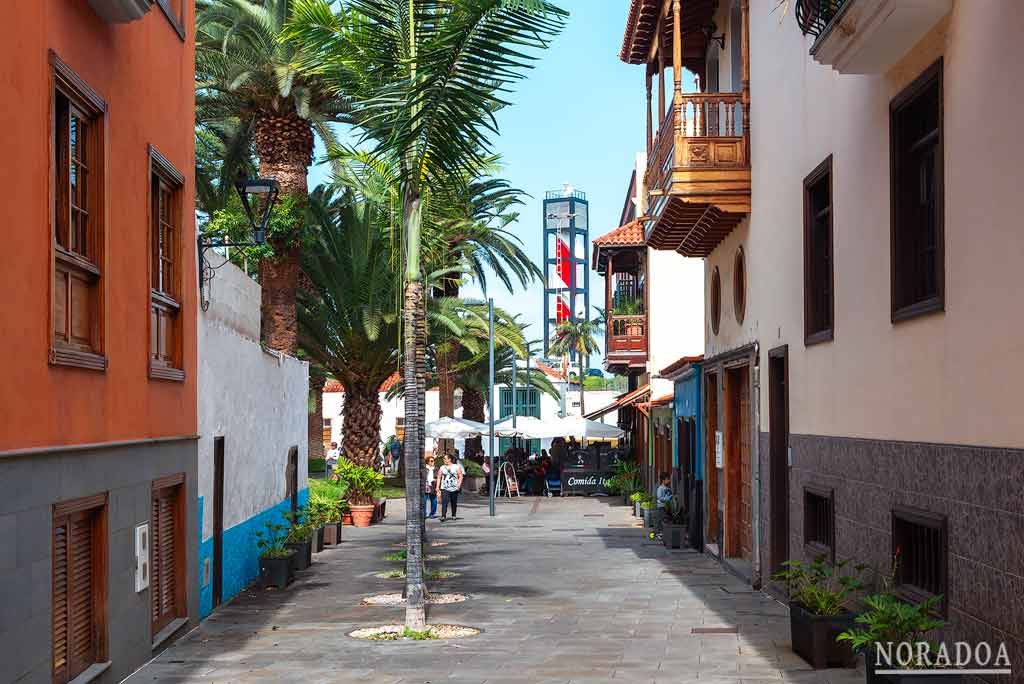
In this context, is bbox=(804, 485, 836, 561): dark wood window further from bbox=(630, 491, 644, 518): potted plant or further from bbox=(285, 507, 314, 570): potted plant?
bbox=(630, 491, 644, 518): potted plant

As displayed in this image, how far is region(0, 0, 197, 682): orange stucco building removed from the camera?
8422mm

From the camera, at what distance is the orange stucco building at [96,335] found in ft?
27.6

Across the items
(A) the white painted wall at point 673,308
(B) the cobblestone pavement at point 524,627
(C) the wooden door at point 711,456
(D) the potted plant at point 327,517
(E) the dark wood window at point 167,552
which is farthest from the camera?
(A) the white painted wall at point 673,308

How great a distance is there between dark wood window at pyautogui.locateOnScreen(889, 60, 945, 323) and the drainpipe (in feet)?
23.0

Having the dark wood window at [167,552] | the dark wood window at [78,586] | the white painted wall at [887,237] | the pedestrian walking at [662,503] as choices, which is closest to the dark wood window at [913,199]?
the white painted wall at [887,237]

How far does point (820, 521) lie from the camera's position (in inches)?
574

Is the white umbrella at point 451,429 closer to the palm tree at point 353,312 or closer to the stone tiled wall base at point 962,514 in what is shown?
the palm tree at point 353,312

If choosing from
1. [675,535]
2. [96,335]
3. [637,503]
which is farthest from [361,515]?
[96,335]

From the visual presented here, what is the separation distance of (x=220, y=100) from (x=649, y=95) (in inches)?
394

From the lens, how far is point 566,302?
11888cm

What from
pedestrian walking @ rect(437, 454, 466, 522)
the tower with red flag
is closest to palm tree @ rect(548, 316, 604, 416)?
the tower with red flag

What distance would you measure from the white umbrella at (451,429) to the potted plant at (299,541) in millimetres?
18848

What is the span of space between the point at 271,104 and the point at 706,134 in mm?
12381

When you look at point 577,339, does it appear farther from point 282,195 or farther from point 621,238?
point 282,195
